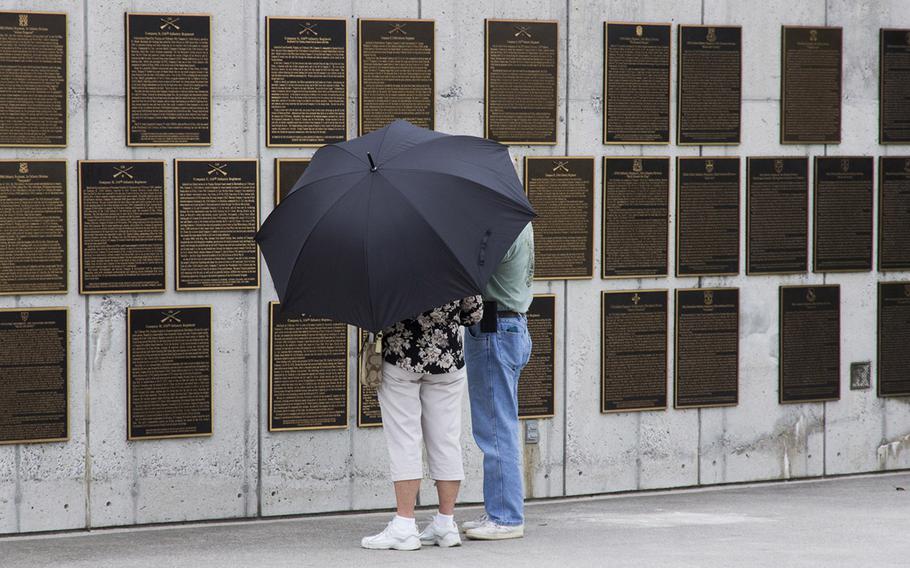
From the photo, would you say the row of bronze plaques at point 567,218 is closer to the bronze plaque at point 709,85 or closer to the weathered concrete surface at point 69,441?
the weathered concrete surface at point 69,441

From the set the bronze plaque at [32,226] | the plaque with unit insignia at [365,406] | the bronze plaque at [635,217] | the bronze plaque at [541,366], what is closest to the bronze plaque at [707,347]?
the bronze plaque at [635,217]

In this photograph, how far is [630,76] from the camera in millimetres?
8391

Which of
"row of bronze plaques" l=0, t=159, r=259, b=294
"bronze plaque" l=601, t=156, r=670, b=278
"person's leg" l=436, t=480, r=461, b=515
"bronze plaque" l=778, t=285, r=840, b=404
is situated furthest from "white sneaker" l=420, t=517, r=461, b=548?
"bronze plaque" l=778, t=285, r=840, b=404

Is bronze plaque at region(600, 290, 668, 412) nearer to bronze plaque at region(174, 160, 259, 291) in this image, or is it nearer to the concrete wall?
the concrete wall

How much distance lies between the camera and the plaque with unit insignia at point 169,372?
295 inches

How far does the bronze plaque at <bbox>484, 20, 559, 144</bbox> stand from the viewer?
318 inches

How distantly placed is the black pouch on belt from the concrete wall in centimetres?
143

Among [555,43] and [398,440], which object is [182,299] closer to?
[398,440]

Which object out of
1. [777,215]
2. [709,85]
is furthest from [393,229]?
[777,215]

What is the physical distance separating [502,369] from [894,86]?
379 cm

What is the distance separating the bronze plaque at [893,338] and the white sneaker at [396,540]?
3.86 m

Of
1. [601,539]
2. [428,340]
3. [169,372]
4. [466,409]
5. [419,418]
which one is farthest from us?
[466,409]

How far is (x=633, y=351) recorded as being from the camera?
8500 mm

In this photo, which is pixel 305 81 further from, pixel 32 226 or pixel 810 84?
pixel 810 84
